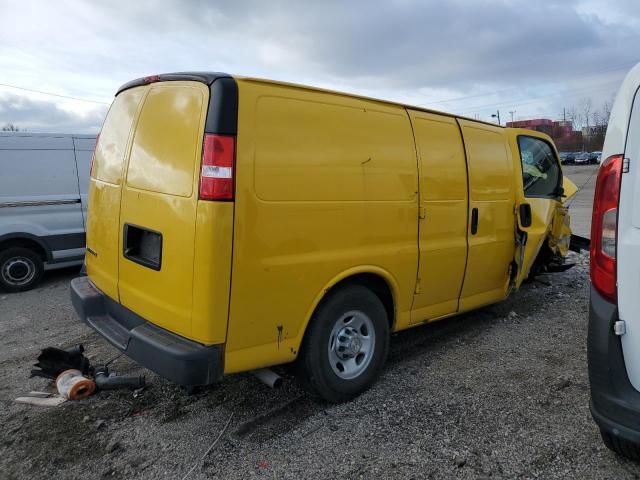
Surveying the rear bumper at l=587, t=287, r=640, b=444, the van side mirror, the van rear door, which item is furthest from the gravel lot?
the van side mirror

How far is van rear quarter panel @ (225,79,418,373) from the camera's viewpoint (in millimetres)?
2762

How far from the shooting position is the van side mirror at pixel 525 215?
Answer: 15.8ft

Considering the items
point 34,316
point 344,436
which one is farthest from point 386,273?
point 34,316

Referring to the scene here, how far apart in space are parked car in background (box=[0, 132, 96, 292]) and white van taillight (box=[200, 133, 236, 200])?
5.51 meters

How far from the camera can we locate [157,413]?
11.0 ft

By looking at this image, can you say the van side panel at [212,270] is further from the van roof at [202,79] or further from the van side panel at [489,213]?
the van side panel at [489,213]

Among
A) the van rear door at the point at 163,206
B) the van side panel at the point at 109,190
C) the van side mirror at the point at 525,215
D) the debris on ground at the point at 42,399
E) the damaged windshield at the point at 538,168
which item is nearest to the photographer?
the van rear door at the point at 163,206

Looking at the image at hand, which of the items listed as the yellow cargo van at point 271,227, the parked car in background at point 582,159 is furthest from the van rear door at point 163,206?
the parked car in background at point 582,159

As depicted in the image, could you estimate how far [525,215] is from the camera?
16.0 feet

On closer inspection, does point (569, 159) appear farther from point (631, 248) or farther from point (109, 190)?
point (109, 190)

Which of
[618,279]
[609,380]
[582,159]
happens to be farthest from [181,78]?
[582,159]

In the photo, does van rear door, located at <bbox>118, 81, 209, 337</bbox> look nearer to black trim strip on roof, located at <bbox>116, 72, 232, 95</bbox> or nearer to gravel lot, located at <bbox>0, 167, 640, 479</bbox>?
black trim strip on roof, located at <bbox>116, 72, 232, 95</bbox>

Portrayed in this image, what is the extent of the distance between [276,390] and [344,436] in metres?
0.79

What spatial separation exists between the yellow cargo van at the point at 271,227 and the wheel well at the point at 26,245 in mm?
3835
